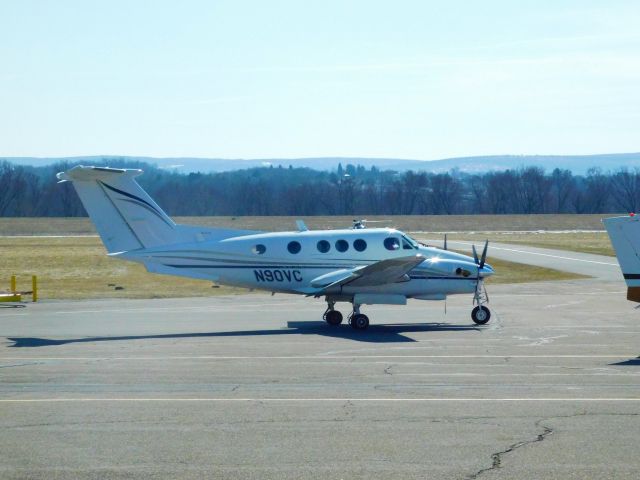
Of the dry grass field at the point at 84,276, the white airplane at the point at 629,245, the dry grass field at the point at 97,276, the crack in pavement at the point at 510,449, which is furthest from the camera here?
the dry grass field at the point at 97,276

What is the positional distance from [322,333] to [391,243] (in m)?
3.67

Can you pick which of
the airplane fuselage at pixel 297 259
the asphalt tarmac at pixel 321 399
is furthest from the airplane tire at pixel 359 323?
the airplane fuselage at pixel 297 259

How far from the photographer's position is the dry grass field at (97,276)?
3738cm

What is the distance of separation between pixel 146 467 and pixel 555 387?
7145 mm

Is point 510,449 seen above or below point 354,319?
above

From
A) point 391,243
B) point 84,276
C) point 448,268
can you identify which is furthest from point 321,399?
point 84,276

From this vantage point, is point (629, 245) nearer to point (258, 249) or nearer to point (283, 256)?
point (283, 256)

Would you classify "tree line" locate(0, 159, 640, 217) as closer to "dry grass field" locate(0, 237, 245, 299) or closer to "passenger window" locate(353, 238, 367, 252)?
"dry grass field" locate(0, 237, 245, 299)

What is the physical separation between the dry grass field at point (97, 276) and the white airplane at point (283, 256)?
1122 centimetres

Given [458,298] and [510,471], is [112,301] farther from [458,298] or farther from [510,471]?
[510,471]

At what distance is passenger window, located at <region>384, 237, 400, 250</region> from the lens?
A: 82.3ft

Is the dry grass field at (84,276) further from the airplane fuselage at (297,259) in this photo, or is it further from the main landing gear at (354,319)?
the main landing gear at (354,319)

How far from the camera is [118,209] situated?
23.8 metres

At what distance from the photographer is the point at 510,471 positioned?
31.0 ft
